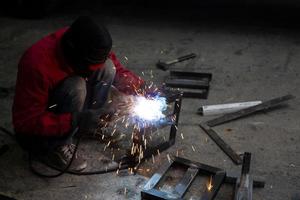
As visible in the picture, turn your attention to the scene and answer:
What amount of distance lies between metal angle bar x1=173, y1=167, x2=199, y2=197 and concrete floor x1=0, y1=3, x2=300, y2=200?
25cm

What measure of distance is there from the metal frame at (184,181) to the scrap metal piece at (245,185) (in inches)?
6.3

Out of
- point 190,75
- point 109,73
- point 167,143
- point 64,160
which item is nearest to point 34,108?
point 64,160

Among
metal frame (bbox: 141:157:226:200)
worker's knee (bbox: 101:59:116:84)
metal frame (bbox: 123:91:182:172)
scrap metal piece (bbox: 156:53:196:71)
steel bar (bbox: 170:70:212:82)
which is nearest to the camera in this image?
metal frame (bbox: 141:157:226:200)

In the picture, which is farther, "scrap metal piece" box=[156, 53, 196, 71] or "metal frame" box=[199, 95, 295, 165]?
"scrap metal piece" box=[156, 53, 196, 71]

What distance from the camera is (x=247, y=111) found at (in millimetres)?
4562

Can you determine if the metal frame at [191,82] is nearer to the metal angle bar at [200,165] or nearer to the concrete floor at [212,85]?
the concrete floor at [212,85]

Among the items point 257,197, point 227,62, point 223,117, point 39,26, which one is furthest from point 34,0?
point 257,197

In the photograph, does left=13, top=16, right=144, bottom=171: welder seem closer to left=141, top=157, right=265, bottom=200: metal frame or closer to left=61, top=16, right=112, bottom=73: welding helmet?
left=61, top=16, right=112, bottom=73: welding helmet

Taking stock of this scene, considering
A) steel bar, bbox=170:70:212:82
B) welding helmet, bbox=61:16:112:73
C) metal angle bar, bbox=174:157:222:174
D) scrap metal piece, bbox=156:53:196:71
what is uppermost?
welding helmet, bbox=61:16:112:73

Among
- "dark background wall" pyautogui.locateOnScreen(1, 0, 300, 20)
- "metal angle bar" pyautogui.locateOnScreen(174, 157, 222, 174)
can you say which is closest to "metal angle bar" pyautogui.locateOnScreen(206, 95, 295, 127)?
"metal angle bar" pyautogui.locateOnScreen(174, 157, 222, 174)

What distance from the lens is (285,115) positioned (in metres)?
4.57

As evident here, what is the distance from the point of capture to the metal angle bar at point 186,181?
351cm

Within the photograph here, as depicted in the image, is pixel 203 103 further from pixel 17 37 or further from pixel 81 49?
pixel 17 37

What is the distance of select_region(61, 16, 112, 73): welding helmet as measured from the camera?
10.8ft
